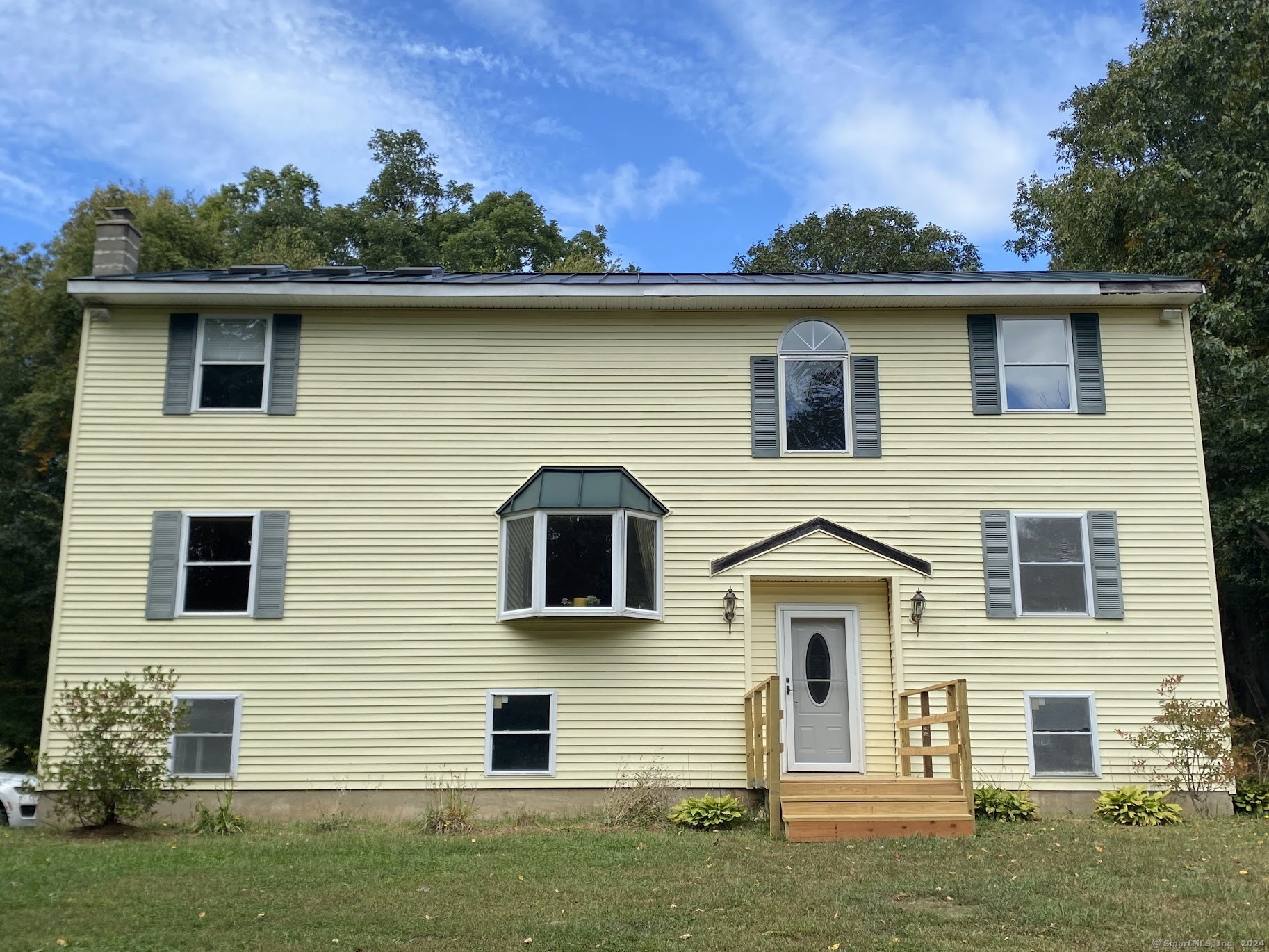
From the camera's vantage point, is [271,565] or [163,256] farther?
[163,256]

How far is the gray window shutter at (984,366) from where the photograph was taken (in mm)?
13000

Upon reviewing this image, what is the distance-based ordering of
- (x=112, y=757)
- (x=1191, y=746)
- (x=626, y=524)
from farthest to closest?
(x=626, y=524)
(x=1191, y=746)
(x=112, y=757)

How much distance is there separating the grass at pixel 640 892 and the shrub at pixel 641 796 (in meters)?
1.14

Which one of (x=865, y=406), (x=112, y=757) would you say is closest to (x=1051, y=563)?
(x=865, y=406)

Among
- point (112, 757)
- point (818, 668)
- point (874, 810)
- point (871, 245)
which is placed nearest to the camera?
point (874, 810)

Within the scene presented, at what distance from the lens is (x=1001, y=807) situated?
37.0 feet

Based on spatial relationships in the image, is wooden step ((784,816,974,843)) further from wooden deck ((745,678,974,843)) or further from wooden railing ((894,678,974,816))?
wooden railing ((894,678,974,816))

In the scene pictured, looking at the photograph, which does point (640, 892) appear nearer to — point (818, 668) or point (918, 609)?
point (818, 668)

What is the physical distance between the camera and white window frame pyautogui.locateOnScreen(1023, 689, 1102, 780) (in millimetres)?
12070

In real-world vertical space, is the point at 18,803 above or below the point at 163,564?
below

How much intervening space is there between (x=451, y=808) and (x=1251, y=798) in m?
8.74

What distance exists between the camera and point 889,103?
17203mm

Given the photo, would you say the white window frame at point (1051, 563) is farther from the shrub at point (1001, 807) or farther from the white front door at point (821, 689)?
the shrub at point (1001, 807)

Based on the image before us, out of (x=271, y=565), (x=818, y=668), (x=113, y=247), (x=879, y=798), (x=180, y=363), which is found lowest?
(x=879, y=798)
